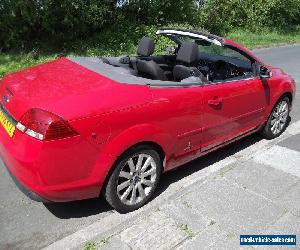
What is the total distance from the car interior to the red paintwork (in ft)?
1.25

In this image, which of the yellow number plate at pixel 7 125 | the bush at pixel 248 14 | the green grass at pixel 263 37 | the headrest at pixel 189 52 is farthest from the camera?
the bush at pixel 248 14

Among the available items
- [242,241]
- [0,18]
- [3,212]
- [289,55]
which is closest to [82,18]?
[0,18]

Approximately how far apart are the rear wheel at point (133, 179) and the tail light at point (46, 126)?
64 centimetres

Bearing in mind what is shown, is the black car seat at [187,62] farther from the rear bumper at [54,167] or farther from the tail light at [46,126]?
the tail light at [46,126]

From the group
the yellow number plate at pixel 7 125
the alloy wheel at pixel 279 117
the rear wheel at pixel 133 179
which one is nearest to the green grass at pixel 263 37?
the alloy wheel at pixel 279 117

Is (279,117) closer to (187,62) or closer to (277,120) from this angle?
(277,120)

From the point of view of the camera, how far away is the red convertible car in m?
2.90

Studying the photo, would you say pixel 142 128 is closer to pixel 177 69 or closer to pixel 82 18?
pixel 177 69

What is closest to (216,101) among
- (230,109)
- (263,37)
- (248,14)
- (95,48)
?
(230,109)

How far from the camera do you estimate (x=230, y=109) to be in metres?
4.29

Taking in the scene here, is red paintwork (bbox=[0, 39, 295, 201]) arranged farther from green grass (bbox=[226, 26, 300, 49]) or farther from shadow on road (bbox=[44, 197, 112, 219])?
green grass (bbox=[226, 26, 300, 49])

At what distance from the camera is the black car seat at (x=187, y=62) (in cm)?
414

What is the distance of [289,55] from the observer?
13.9 m

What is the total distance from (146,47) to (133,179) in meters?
2.11
